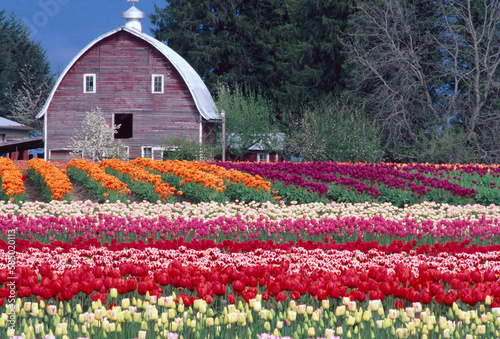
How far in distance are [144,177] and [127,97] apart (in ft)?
53.1

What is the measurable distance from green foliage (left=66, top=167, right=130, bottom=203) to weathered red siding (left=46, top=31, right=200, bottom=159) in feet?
42.1

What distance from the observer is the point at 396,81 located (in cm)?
2909

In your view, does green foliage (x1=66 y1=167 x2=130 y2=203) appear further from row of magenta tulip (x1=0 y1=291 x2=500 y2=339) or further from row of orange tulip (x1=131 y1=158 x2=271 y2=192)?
row of magenta tulip (x1=0 y1=291 x2=500 y2=339)

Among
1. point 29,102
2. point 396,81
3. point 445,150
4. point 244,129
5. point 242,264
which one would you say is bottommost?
point 242,264

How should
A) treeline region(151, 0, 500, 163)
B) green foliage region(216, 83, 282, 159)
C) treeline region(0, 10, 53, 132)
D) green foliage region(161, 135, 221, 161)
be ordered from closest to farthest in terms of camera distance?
1. green foliage region(161, 135, 221, 161)
2. treeline region(151, 0, 500, 163)
3. green foliage region(216, 83, 282, 159)
4. treeline region(0, 10, 53, 132)

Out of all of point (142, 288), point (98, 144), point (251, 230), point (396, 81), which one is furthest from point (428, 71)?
point (142, 288)

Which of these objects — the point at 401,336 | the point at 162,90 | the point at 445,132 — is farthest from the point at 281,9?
the point at 401,336

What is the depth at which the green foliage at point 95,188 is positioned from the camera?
1356 cm

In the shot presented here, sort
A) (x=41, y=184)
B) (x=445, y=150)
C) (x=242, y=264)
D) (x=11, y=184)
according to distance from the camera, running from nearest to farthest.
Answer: (x=242, y=264), (x=11, y=184), (x=41, y=184), (x=445, y=150)

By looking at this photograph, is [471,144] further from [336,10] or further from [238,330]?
[238,330]

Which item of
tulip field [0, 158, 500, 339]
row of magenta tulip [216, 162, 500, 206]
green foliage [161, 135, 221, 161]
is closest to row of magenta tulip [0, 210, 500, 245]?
tulip field [0, 158, 500, 339]

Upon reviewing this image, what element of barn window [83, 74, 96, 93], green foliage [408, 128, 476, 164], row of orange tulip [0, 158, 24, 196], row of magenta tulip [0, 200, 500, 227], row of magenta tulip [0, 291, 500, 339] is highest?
barn window [83, 74, 96, 93]

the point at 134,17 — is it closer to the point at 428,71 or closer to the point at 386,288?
the point at 428,71

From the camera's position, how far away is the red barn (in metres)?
29.4
